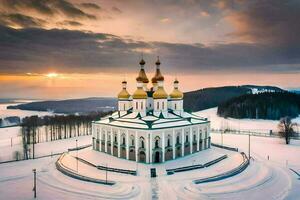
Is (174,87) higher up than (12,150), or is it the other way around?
(174,87)

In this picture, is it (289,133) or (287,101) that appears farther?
(287,101)

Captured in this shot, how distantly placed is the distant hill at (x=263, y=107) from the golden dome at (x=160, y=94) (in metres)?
65.5

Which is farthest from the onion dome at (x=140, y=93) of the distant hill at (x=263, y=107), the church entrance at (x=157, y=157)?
the distant hill at (x=263, y=107)

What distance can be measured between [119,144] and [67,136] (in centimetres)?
3368

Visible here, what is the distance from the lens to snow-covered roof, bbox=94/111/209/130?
1636 inches

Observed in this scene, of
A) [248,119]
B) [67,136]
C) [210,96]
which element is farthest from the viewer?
[210,96]

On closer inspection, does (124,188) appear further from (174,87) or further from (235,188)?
(174,87)

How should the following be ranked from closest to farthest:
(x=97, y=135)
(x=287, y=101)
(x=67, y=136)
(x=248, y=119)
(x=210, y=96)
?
1. (x=97, y=135)
2. (x=67, y=136)
3. (x=248, y=119)
4. (x=287, y=101)
5. (x=210, y=96)

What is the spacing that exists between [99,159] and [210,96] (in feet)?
412

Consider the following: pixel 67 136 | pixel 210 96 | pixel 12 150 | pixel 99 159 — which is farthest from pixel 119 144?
pixel 210 96

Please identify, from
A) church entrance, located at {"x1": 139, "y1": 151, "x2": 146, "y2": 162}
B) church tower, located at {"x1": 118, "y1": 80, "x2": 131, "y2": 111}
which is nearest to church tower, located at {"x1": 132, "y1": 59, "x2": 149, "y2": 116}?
church tower, located at {"x1": 118, "y1": 80, "x2": 131, "y2": 111}

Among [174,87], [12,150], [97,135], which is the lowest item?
[12,150]

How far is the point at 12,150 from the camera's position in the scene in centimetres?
5547

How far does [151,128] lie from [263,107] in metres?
75.1
